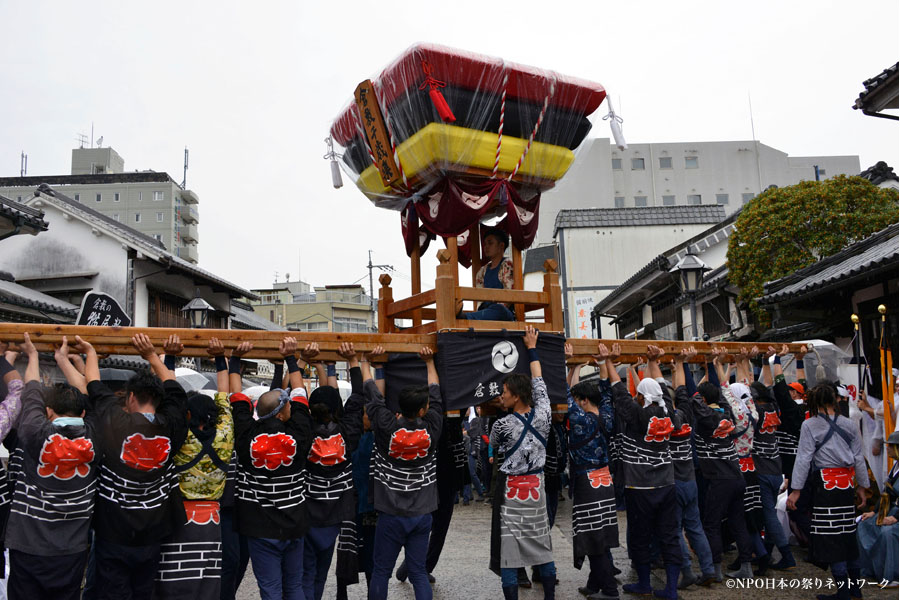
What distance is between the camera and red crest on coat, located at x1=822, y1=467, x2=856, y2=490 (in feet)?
21.3

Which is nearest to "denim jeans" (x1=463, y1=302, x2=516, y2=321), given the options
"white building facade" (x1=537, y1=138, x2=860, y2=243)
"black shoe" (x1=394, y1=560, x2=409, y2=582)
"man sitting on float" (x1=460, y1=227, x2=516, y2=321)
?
"man sitting on float" (x1=460, y1=227, x2=516, y2=321)

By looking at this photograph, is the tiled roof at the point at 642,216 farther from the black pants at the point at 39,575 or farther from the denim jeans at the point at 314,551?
the black pants at the point at 39,575

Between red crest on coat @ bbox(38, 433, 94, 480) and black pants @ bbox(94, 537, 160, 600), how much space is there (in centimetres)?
57

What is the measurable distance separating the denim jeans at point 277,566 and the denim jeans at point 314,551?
232mm

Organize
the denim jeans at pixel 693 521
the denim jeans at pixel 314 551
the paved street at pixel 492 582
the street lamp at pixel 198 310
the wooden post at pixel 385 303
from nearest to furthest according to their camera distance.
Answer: the denim jeans at pixel 314 551 → the wooden post at pixel 385 303 → the paved street at pixel 492 582 → the denim jeans at pixel 693 521 → the street lamp at pixel 198 310

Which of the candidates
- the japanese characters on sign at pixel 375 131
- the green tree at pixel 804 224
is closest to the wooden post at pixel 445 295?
the japanese characters on sign at pixel 375 131

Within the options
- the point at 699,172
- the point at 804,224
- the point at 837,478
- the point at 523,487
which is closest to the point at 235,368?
the point at 523,487

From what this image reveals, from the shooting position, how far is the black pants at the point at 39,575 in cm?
436

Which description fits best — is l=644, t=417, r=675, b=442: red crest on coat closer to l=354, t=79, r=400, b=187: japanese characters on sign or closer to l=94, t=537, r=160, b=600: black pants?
l=354, t=79, r=400, b=187: japanese characters on sign

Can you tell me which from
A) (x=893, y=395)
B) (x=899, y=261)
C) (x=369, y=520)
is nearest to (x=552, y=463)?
(x=369, y=520)

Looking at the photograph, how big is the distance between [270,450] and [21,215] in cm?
857

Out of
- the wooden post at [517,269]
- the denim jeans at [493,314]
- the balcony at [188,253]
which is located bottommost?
the denim jeans at [493,314]

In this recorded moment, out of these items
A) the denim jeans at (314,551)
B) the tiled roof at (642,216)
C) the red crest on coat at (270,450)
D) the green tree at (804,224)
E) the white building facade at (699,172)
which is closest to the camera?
the red crest on coat at (270,450)

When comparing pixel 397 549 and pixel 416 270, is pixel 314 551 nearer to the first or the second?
pixel 397 549
